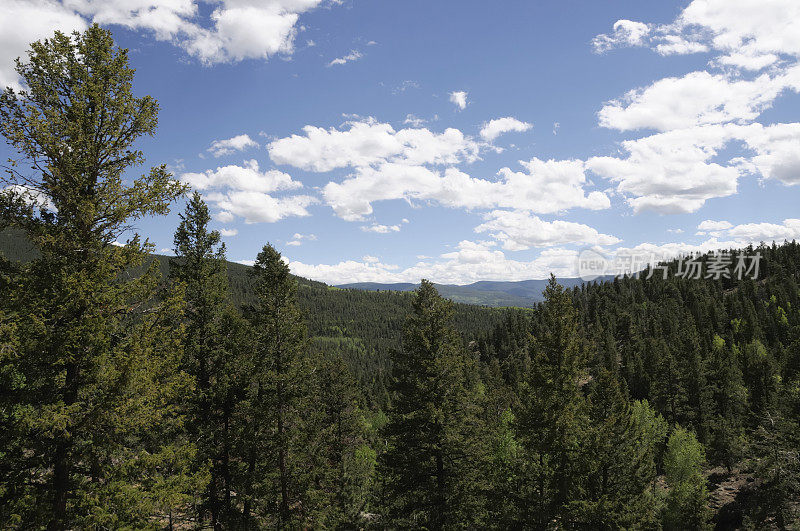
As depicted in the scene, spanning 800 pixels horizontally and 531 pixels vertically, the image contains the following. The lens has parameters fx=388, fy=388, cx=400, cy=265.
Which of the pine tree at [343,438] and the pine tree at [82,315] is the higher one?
the pine tree at [82,315]

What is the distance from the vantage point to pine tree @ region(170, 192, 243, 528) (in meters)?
16.6

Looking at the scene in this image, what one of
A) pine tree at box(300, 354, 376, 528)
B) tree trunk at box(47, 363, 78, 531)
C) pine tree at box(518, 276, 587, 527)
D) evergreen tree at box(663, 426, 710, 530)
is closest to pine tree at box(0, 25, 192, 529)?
tree trunk at box(47, 363, 78, 531)

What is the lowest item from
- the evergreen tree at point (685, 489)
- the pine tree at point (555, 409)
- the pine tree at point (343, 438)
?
the evergreen tree at point (685, 489)

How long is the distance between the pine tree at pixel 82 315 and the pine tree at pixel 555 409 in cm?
1367

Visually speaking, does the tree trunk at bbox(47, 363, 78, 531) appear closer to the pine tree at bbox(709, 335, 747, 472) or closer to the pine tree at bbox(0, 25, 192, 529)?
the pine tree at bbox(0, 25, 192, 529)

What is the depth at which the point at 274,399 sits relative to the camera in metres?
17.4

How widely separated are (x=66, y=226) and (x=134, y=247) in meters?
1.41

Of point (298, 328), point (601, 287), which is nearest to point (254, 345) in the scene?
point (298, 328)

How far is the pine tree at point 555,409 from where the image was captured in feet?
54.9

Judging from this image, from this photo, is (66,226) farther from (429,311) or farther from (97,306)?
(429,311)

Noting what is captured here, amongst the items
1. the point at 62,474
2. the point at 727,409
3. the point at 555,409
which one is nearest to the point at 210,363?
the point at 62,474

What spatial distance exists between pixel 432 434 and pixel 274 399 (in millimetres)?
7290

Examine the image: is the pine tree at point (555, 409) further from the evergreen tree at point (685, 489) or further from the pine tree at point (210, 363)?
the evergreen tree at point (685, 489)

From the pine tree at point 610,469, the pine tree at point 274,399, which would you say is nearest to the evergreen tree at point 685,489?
the pine tree at point 610,469
